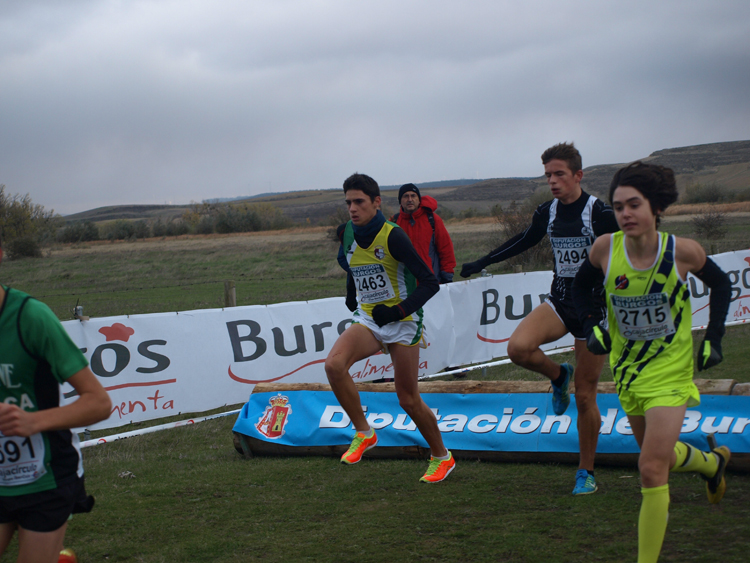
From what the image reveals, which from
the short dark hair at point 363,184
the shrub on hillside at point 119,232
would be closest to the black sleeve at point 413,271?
the short dark hair at point 363,184

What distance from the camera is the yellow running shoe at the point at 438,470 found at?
5.13 metres

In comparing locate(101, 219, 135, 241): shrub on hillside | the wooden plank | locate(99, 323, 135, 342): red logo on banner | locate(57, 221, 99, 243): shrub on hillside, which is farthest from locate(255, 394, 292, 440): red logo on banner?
locate(101, 219, 135, 241): shrub on hillside

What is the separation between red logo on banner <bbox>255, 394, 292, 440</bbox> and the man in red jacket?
2754mm

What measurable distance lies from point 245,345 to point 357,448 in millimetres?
2981

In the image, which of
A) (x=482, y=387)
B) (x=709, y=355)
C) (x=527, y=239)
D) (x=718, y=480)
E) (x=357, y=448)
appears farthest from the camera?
(x=482, y=387)

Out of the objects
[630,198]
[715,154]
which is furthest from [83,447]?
[715,154]

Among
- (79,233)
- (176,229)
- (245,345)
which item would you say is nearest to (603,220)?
(245,345)

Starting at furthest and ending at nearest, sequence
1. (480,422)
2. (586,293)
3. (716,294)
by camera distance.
A: (480,422) → (586,293) → (716,294)

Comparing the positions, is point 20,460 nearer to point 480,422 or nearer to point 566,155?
point 566,155

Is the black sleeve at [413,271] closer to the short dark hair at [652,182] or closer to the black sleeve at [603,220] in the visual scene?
the black sleeve at [603,220]

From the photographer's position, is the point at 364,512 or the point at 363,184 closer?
the point at 364,512

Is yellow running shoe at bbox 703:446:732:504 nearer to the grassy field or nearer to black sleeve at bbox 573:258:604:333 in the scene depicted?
the grassy field

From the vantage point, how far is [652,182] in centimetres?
333

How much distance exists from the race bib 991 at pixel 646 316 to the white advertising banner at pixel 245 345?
5382 mm
